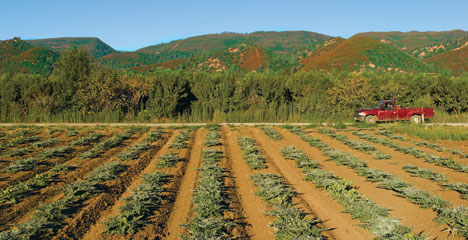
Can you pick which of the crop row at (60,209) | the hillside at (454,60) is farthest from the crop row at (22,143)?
the hillside at (454,60)

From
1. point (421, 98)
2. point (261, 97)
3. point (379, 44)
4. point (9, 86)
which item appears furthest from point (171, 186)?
point (379, 44)

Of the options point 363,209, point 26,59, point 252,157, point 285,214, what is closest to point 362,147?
point 252,157

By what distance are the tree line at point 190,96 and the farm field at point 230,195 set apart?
914cm

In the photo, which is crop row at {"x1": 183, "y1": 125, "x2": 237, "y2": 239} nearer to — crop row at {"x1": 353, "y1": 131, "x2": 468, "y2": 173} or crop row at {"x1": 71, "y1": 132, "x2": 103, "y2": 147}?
crop row at {"x1": 71, "y1": 132, "x2": 103, "y2": 147}

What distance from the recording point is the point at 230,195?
6797 mm

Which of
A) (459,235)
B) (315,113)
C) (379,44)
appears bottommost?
(459,235)

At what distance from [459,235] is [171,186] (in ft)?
19.5

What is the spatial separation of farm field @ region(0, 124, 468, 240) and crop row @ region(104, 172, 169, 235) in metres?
0.02

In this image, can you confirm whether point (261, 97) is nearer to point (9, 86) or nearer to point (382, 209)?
point (382, 209)

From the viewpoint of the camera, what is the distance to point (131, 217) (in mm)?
5457

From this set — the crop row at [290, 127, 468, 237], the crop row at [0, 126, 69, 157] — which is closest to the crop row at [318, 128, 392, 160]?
the crop row at [290, 127, 468, 237]

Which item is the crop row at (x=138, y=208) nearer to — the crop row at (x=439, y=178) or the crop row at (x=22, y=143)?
the crop row at (x=22, y=143)

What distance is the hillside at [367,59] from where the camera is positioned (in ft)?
263

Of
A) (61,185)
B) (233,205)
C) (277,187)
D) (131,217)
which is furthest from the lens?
(61,185)
